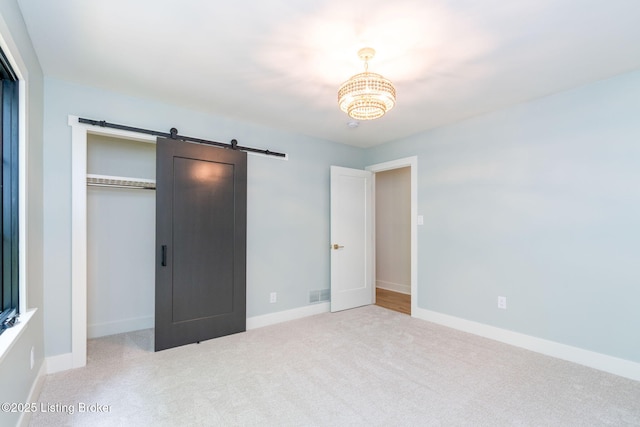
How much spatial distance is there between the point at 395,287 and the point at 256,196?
3.46 m

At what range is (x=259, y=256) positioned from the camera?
3.76 meters

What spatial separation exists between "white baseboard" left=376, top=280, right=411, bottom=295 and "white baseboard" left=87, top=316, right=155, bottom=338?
13.3 feet

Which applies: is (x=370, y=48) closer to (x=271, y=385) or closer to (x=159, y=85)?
(x=159, y=85)

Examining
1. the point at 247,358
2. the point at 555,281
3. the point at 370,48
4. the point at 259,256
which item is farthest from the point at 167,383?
the point at 555,281

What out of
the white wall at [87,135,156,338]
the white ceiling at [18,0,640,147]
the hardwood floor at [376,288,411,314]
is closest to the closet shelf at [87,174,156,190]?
the white wall at [87,135,156,338]

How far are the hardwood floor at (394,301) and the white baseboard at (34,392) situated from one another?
3.85 metres

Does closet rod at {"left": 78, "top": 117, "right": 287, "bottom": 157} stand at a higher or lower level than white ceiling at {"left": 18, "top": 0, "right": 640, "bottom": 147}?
lower

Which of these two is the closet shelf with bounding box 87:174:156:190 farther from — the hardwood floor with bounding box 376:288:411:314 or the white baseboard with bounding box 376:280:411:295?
the white baseboard with bounding box 376:280:411:295

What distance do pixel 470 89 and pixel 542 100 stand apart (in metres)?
0.81

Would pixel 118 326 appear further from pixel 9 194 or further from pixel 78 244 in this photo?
pixel 9 194

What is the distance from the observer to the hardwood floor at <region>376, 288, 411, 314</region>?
14.9 ft

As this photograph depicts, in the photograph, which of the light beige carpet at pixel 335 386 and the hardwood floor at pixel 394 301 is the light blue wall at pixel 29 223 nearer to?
the light beige carpet at pixel 335 386

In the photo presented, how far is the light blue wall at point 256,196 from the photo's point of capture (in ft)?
8.51

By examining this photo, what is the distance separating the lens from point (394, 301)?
16.4 feet
